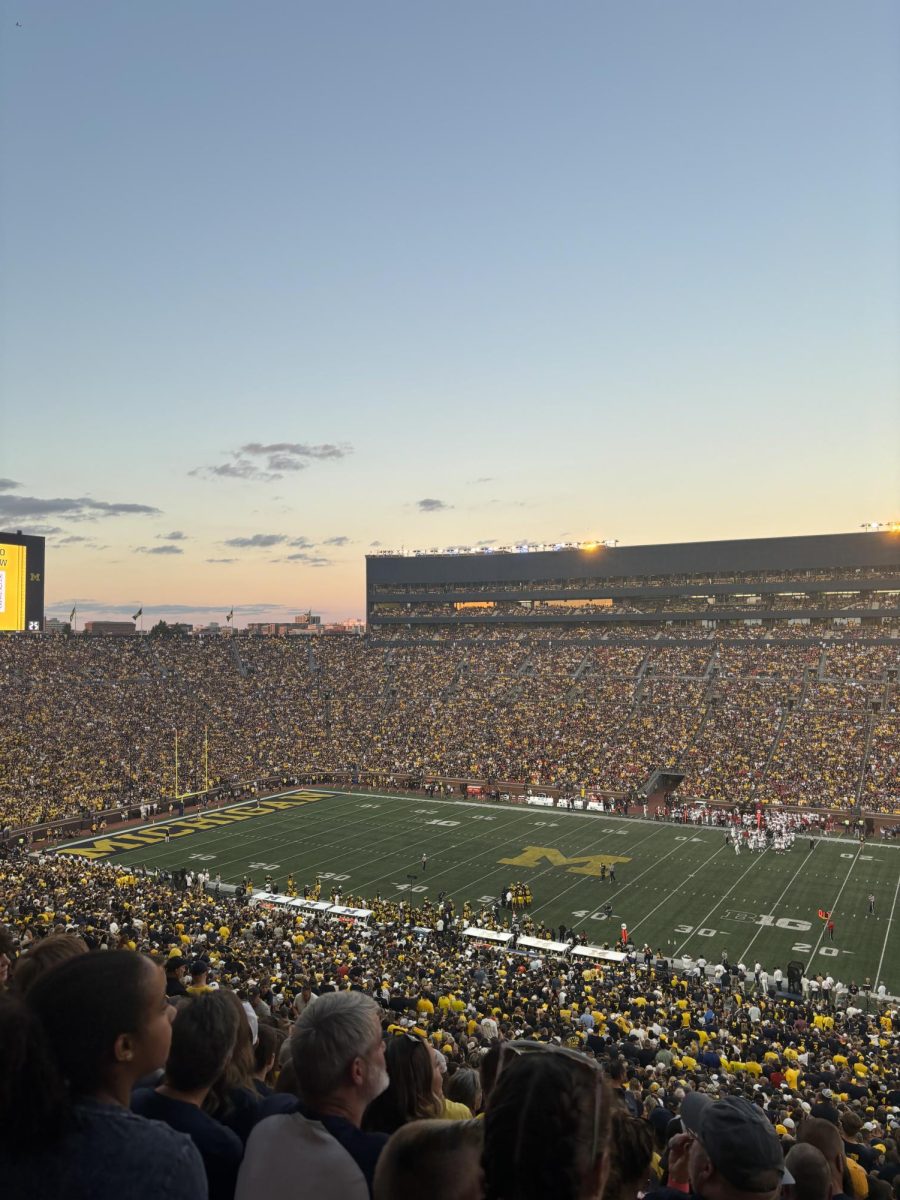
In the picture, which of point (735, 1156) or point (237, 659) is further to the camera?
point (237, 659)

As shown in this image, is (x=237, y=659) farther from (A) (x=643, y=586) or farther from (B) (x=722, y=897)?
(B) (x=722, y=897)

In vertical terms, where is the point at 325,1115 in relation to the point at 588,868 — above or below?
above

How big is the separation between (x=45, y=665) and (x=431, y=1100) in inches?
2809

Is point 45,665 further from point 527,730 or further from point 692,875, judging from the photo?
point 692,875

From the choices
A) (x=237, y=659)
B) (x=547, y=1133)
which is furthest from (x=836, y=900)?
(x=237, y=659)

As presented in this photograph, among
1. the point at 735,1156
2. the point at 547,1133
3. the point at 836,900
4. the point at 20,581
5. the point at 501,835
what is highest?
the point at 20,581

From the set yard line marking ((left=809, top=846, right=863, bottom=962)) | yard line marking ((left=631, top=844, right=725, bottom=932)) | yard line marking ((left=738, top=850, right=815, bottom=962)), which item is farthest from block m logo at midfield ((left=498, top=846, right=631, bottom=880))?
yard line marking ((left=809, top=846, right=863, bottom=962))

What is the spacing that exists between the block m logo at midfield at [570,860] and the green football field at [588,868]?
0.29ft

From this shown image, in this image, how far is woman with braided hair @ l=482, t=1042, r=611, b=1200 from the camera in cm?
221

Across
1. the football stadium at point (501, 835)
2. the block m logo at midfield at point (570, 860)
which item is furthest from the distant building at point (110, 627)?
the block m logo at midfield at point (570, 860)

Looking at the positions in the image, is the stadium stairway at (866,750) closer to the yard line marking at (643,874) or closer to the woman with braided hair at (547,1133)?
the yard line marking at (643,874)

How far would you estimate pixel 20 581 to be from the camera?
5891 cm

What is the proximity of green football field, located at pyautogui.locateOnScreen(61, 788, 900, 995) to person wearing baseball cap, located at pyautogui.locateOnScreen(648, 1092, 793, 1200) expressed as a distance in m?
26.0

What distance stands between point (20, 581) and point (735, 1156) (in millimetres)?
63528
